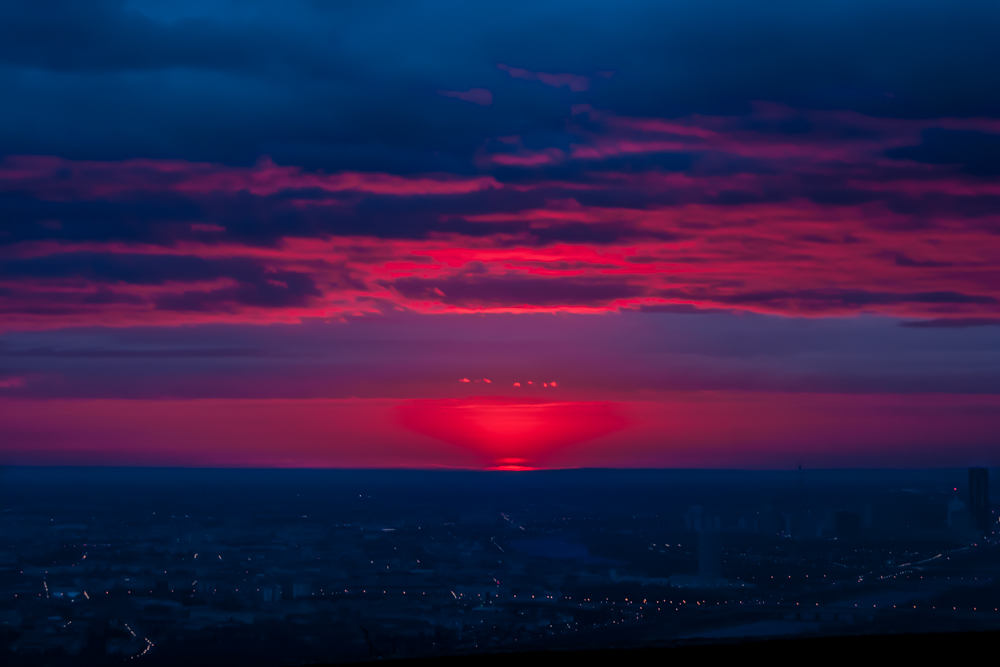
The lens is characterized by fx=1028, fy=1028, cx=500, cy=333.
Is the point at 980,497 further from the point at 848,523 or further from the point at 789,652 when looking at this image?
the point at 789,652

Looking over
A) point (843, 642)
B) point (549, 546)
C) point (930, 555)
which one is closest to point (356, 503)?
point (549, 546)

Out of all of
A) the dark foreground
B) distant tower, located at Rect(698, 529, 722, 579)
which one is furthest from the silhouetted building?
the dark foreground

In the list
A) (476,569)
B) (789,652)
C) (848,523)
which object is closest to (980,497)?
(848,523)

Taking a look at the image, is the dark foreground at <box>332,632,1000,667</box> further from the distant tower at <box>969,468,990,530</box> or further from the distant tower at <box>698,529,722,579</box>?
the distant tower at <box>969,468,990,530</box>

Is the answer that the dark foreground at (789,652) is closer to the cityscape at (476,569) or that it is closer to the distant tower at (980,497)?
the cityscape at (476,569)

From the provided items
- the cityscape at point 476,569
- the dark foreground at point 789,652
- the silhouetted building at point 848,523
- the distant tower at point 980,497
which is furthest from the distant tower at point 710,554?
the dark foreground at point 789,652
